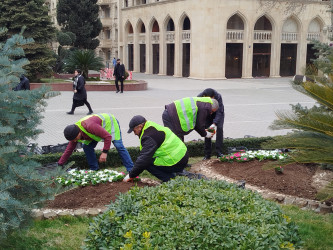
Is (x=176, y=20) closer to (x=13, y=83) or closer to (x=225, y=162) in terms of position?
(x=225, y=162)

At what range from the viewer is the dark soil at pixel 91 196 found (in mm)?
5716

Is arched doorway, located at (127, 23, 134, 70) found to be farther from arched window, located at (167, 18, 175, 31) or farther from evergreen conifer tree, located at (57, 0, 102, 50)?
arched window, located at (167, 18, 175, 31)

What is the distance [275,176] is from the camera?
6938 mm

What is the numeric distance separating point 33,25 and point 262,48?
65.5 ft

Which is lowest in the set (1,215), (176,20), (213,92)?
(1,215)

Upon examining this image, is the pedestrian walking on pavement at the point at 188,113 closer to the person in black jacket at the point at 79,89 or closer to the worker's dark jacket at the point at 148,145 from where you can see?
the worker's dark jacket at the point at 148,145

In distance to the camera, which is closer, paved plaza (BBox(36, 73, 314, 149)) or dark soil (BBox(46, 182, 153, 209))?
dark soil (BBox(46, 182, 153, 209))

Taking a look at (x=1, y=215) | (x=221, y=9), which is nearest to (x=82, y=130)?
(x=1, y=215)

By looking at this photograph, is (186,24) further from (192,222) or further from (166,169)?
(192,222)

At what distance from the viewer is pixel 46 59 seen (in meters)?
25.0

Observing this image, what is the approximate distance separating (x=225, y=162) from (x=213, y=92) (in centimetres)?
137

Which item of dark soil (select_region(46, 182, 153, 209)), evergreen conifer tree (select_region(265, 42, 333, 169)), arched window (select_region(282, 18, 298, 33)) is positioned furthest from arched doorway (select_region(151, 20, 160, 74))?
evergreen conifer tree (select_region(265, 42, 333, 169))

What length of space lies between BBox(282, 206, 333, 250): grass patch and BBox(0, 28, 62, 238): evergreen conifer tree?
255cm

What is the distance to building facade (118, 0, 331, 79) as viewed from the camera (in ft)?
107
